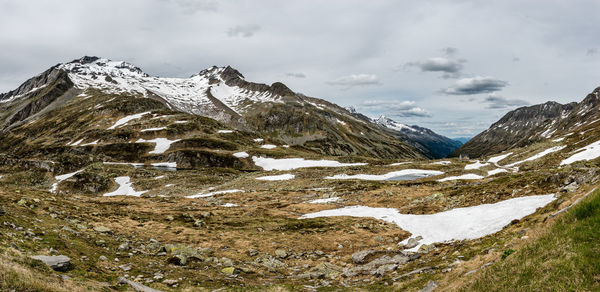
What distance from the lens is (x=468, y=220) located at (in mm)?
27344

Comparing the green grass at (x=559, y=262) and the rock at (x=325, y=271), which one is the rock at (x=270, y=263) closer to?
the rock at (x=325, y=271)

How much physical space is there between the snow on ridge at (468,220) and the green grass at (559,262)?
12971 mm

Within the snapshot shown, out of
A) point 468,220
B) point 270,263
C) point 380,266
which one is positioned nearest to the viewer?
point 380,266

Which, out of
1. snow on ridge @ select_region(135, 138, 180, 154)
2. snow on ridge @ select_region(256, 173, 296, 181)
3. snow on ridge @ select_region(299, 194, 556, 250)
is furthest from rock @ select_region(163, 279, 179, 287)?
snow on ridge @ select_region(135, 138, 180, 154)

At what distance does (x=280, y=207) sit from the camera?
48000 mm

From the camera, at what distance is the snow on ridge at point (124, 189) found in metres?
77.8

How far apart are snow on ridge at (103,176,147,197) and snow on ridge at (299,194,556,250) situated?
68.0 m

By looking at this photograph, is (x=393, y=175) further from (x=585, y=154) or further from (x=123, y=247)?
(x=123, y=247)

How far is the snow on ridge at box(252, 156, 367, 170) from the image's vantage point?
11200cm

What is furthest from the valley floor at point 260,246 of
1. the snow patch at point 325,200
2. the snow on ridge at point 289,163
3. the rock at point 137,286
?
the snow on ridge at point 289,163

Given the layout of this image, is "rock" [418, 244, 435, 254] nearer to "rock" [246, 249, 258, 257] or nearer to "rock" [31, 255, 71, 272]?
"rock" [246, 249, 258, 257]

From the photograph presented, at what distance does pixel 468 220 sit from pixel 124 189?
82392mm

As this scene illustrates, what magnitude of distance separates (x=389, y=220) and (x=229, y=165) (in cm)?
10264

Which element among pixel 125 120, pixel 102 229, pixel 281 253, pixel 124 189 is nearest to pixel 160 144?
pixel 125 120
